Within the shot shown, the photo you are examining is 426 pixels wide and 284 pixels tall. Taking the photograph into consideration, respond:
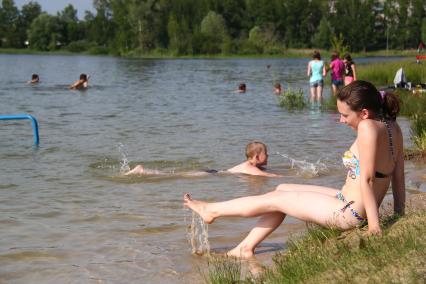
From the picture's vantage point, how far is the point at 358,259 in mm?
4371

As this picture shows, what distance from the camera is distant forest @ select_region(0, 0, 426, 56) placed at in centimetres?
11988

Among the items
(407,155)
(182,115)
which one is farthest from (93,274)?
(182,115)

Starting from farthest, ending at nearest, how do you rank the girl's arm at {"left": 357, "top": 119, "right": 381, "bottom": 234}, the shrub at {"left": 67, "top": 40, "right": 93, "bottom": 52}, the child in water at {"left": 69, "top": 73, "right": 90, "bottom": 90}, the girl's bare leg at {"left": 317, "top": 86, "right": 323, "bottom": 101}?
the shrub at {"left": 67, "top": 40, "right": 93, "bottom": 52}, the child in water at {"left": 69, "top": 73, "right": 90, "bottom": 90}, the girl's bare leg at {"left": 317, "top": 86, "right": 323, "bottom": 101}, the girl's arm at {"left": 357, "top": 119, "right": 381, "bottom": 234}

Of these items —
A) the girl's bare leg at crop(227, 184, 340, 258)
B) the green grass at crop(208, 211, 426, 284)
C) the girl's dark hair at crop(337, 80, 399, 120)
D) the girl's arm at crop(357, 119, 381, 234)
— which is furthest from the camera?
the girl's bare leg at crop(227, 184, 340, 258)

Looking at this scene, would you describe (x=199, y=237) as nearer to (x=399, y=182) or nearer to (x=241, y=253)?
(x=241, y=253)

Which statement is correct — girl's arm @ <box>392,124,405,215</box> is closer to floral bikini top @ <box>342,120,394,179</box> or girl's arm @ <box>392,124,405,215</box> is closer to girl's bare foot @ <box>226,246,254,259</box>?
floral bikini top @ <box>342,120,394,179</box>

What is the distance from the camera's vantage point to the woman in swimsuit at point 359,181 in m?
5.09

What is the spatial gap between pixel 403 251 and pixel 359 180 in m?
1.07

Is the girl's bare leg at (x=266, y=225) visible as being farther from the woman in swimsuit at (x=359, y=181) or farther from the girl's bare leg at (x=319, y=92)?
the girl's bare leg at (x=319, y=92)

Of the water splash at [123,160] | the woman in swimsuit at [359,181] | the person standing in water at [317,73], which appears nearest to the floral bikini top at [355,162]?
the woman in swimsuit at [359,181]

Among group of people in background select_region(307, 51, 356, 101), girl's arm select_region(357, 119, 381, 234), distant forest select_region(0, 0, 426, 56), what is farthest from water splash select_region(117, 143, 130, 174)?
distant forest select_region(0, 0, 426, 56)

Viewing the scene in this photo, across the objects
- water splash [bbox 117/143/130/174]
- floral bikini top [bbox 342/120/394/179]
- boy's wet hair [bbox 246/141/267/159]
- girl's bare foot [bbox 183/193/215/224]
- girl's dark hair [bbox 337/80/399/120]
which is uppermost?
girl's dark hair [bbox 337/80/399/120]

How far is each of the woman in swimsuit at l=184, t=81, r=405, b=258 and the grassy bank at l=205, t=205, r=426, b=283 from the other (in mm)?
149

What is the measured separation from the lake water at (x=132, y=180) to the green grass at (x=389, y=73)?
4727 mm
